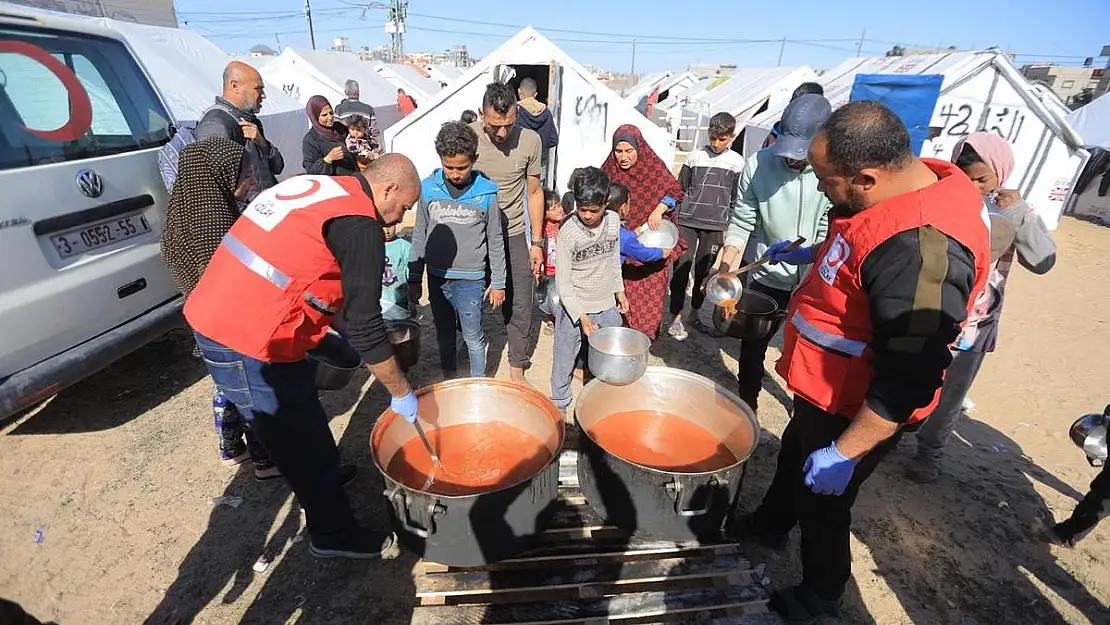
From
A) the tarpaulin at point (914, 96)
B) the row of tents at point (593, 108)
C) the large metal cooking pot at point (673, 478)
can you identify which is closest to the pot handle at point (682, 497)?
the large metal cooking pot at point (673, 478)

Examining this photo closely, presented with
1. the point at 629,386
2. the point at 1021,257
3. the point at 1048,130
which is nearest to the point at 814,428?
the point at 629,386

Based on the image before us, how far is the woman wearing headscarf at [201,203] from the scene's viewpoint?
2.80 meters

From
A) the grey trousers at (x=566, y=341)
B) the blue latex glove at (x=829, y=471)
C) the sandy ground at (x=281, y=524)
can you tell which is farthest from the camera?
the grey trousers at (x=566, y=341)

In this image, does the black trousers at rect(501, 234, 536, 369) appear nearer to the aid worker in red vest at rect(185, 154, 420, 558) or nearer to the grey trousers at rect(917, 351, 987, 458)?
the aid worker in red vest at rect(185, 154, 420, 558)

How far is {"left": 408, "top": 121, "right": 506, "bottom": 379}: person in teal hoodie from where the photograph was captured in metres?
3.21

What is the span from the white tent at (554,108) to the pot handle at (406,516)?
23.6 ft

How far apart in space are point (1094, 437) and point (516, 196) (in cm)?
360

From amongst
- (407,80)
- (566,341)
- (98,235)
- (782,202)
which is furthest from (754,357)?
(407,80)

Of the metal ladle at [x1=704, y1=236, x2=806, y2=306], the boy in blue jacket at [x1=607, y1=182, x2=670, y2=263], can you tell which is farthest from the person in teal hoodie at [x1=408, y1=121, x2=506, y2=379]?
the metal ladle at [x1=704, y1=236, x2=806, y2=306]

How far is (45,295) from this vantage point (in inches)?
104

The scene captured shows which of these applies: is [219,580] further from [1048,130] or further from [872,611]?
[1048,130]

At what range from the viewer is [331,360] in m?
2.56

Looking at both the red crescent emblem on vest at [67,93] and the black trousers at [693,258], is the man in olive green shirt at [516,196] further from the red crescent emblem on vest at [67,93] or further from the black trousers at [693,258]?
the red crescent emblem on vest at [67,93]

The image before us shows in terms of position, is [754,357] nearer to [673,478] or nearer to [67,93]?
[673,478]
